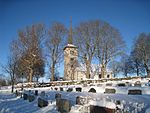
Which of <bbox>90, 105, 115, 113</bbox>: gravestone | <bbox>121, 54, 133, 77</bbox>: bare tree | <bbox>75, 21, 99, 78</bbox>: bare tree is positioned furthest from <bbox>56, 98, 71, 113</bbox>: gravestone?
<bbox>121, 54, 133, 77</bbox>: bare tree

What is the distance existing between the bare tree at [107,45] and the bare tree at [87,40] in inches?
34.8

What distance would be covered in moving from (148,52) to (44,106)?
118ft

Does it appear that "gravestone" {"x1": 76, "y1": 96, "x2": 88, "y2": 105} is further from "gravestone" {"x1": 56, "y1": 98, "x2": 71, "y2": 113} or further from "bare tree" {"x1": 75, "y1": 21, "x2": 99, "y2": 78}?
"bare tree" {"x1": 75, "y1": 21, "x2": 99, "y2": 78}

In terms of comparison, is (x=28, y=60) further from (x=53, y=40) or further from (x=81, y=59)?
(x=81, y=59)

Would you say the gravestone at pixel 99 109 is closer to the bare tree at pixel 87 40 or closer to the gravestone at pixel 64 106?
the gravestone at pixel 64 106

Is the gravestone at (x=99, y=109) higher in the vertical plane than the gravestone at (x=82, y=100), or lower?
lower

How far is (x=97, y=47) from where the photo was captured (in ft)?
127

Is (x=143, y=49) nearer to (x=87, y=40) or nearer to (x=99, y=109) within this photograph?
(x=87, y=40)

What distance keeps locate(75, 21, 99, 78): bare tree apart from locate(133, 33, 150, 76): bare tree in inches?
454

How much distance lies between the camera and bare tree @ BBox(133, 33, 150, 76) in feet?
146

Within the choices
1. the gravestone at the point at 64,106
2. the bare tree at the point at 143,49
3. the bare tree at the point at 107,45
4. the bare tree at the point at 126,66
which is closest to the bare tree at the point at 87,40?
the bare tree at the point at 107,45

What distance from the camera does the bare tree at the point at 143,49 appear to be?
146ft

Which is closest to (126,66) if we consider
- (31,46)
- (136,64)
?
(136,64)

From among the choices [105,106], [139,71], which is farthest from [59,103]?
[139,71]
